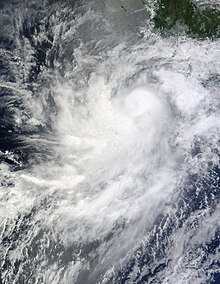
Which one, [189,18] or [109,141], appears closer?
[109,141]

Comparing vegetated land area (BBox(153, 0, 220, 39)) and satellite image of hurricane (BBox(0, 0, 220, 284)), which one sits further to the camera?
vegetated land area (BBox(153, 0, 220, 39))

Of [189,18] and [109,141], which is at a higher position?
[189,18]

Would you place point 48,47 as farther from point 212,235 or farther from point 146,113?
point 212,235

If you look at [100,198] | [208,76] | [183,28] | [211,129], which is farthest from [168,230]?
[183,28]

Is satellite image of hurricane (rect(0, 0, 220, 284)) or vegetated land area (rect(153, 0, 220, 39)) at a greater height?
vegetated land area (rect(153, 0, 220, 39))
